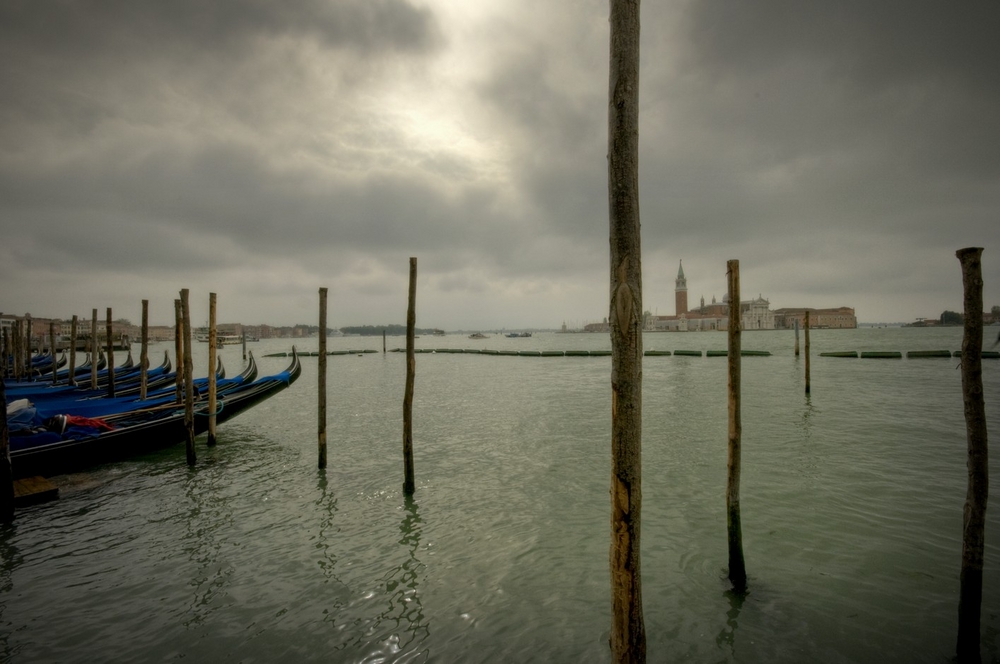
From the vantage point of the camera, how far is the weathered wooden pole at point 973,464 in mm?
2867

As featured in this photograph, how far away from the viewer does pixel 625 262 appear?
98.9 inches

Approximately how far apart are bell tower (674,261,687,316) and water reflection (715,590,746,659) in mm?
157668

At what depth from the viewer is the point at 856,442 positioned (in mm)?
9281

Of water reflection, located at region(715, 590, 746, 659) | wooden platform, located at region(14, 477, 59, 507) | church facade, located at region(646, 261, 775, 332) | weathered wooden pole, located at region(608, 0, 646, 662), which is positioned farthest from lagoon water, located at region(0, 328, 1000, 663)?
church facade, located at region(646, 261, 775, 332)

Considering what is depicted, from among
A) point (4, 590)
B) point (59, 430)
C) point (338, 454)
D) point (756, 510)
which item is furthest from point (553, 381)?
point (4, 590)

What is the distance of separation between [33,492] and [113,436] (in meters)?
2.43

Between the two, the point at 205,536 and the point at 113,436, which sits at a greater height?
the point at 113,436

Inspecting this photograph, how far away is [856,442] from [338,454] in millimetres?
11142

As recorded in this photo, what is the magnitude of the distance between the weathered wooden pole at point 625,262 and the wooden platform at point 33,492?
826 cm

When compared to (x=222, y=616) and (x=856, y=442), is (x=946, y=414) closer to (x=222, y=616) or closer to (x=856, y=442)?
(x=856, y=442)

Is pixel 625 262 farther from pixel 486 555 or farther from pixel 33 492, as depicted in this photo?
pixel 33 492

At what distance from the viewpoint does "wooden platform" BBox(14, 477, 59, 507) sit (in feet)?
20.1

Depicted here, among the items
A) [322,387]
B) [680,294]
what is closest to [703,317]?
[680,294]

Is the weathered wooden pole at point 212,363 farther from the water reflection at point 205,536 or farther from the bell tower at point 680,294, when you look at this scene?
the bell tower at point 680,294
